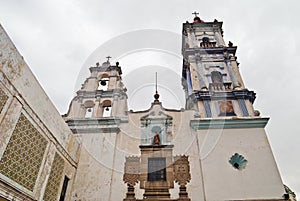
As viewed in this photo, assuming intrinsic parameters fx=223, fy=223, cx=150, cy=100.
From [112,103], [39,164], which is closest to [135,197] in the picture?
[39,164]

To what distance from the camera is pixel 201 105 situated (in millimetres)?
14219

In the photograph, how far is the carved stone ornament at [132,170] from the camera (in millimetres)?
10734

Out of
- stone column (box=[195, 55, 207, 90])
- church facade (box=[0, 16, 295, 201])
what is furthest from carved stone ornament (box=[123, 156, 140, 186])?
stone column (box=[195, 55, 207, 90])

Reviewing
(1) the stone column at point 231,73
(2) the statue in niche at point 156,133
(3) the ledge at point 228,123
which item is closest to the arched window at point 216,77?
(1) the stone column at point 231,73

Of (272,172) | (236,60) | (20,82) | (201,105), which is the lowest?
(272,172)

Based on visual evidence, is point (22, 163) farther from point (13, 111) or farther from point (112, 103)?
point (112, 103)

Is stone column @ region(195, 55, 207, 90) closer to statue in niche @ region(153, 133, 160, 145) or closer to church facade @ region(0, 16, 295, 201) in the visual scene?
church facade @ region(0, 16, 295, 201)

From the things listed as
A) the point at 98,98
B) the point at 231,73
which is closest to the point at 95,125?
the point at 98,98

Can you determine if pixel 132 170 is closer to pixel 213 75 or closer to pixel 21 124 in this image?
pixel 21 124

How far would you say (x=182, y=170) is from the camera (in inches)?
431

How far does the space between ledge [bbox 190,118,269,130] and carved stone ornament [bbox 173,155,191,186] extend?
7.96 ft

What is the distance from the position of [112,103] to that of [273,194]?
10.3m

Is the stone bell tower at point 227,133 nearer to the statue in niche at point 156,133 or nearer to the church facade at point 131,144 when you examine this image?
the church facade at point 131,144

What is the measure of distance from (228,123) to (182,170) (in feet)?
13.5
